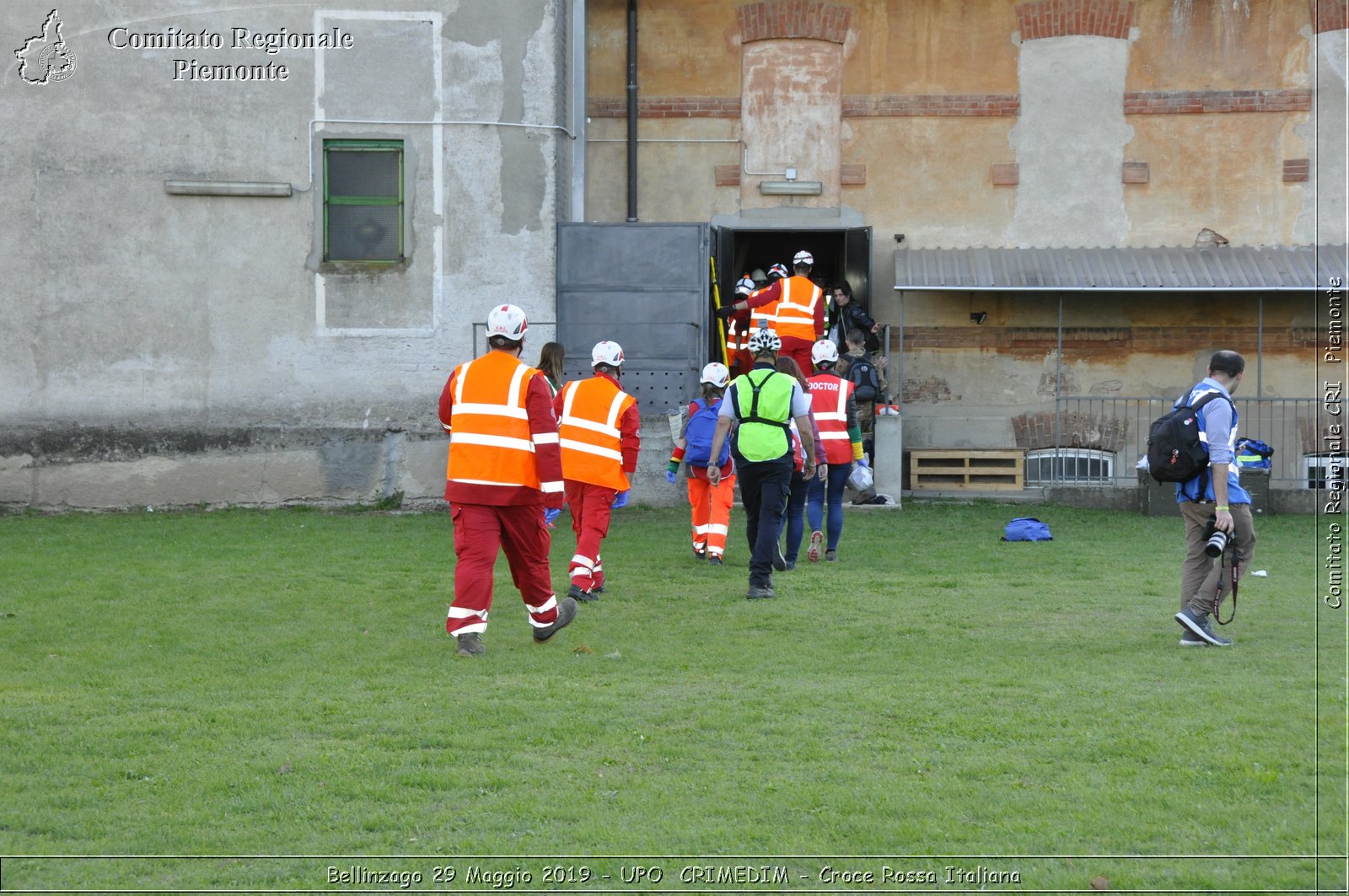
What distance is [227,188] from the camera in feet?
59.4

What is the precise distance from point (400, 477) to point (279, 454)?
1.44m

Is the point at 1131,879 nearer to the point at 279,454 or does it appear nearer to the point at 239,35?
the point at 279,454

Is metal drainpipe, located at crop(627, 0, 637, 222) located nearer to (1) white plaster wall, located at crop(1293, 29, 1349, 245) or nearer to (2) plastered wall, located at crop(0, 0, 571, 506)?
(2) plastered wall, located at crop(0, 0, 571, 506)

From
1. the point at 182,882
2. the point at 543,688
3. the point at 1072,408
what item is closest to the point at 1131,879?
the point at 182,882

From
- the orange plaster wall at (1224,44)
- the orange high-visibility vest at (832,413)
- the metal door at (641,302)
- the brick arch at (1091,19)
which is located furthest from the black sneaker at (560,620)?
the orange plaster wall at (1224,44)

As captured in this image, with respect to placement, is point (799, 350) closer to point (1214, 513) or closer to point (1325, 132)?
point (1325, 132)

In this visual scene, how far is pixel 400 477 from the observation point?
60.2 ft

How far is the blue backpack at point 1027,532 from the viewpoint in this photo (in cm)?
1527

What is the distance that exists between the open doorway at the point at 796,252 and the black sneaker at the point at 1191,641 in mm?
10866

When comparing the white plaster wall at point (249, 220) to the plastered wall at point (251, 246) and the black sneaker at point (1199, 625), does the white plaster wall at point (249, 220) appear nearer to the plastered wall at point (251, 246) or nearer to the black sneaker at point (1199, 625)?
the plastered wall at point (251, 246)

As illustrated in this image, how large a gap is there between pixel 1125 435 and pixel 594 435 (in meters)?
10.6

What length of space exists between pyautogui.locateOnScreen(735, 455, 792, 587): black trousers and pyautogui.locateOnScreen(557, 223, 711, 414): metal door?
707cm

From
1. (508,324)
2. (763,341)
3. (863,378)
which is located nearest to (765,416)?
(763,341)

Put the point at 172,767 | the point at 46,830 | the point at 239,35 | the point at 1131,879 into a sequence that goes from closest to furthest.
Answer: the point at 1131,879 < the point at 46,830 < the point at 172,767 < the point at 239,35
